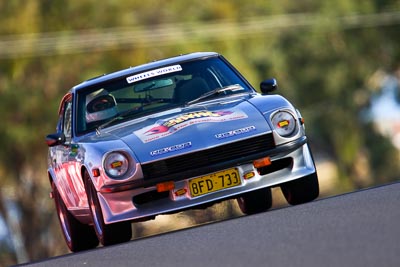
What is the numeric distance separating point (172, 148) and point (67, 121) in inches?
97.1

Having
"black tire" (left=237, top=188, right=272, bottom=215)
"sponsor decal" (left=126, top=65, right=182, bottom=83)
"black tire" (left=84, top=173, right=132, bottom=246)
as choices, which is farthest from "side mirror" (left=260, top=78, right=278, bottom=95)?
"black tire" (left=84, top=173, right=132, bottom=246)

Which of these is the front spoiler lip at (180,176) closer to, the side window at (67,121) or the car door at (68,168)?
the car door at (68,168)

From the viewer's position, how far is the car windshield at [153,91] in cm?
1135

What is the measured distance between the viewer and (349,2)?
49.1 m

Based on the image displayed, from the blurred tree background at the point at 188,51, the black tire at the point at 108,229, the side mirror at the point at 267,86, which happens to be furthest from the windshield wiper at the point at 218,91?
the blurred tree background at the point at 188,51

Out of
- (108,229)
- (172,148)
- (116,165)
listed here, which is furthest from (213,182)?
(108,229)

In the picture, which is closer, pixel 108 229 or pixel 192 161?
pixel 192 161

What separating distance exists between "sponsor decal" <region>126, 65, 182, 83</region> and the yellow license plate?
5.92 ft

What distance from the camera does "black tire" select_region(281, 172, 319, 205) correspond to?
10.7m

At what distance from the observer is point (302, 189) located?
1071cm

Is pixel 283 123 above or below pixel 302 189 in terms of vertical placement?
above

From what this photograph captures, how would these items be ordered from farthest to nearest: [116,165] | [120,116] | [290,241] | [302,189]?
[120,116], [302,189], [116,165], [290,241]

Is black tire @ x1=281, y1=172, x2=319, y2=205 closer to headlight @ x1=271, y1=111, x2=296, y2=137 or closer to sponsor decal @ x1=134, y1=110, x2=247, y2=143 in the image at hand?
headlight @ x1=271, y1=111, x2=296, y2=137

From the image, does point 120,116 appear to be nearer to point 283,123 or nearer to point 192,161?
point 192,161
